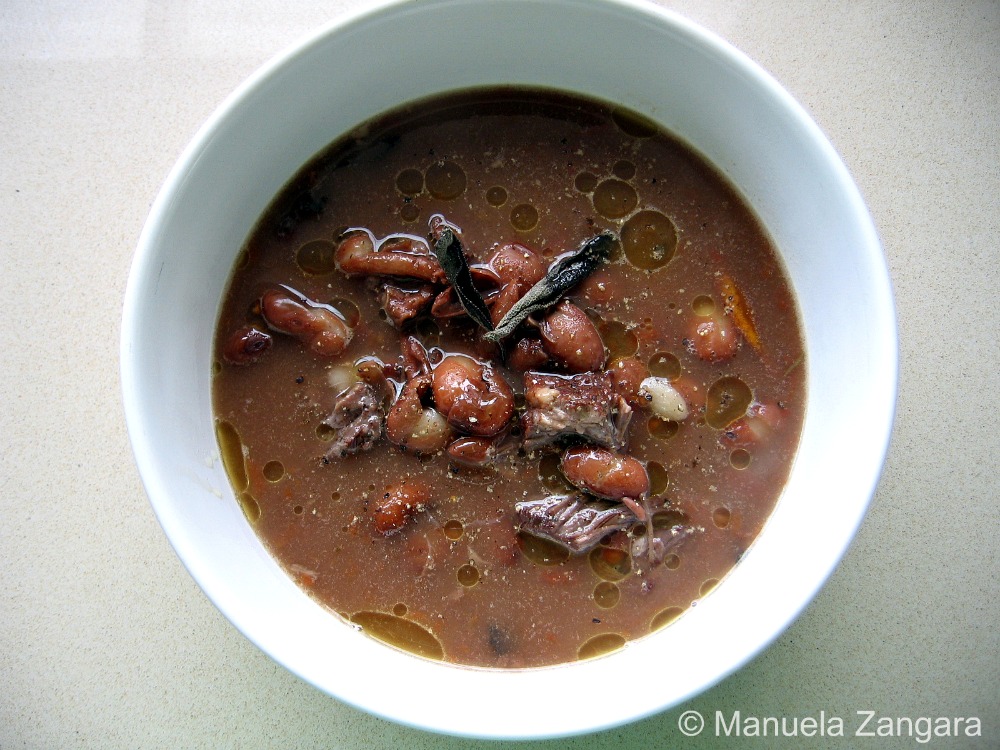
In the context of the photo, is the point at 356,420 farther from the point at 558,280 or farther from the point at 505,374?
the point at 558,280

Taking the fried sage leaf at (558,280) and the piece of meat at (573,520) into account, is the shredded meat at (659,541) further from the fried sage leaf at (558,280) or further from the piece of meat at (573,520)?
the fried sage leaf at (558,280)

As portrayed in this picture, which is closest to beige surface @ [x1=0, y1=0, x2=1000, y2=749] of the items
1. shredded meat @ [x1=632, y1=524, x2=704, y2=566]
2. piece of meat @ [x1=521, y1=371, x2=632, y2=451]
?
shredded meat @ [x1=632, y1=524, x2=704, y2=566]

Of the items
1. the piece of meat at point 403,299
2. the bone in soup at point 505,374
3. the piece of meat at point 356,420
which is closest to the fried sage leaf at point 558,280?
the bone in soup at point 505,374

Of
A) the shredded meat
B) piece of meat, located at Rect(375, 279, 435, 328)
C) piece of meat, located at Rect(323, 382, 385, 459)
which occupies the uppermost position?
piece of meat, located at Rect(375, 279, 435, 328)

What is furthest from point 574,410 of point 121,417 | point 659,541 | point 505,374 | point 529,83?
point 121,417

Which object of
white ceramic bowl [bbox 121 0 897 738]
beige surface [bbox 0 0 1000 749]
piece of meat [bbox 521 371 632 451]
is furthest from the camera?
beige surface [bbox 0 0 1000 749]

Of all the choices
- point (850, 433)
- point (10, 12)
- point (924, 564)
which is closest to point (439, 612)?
point (850, 433)

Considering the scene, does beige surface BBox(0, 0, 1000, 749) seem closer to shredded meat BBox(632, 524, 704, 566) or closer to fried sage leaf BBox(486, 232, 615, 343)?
shredded meat BBox(632, 524, 704, 566)
